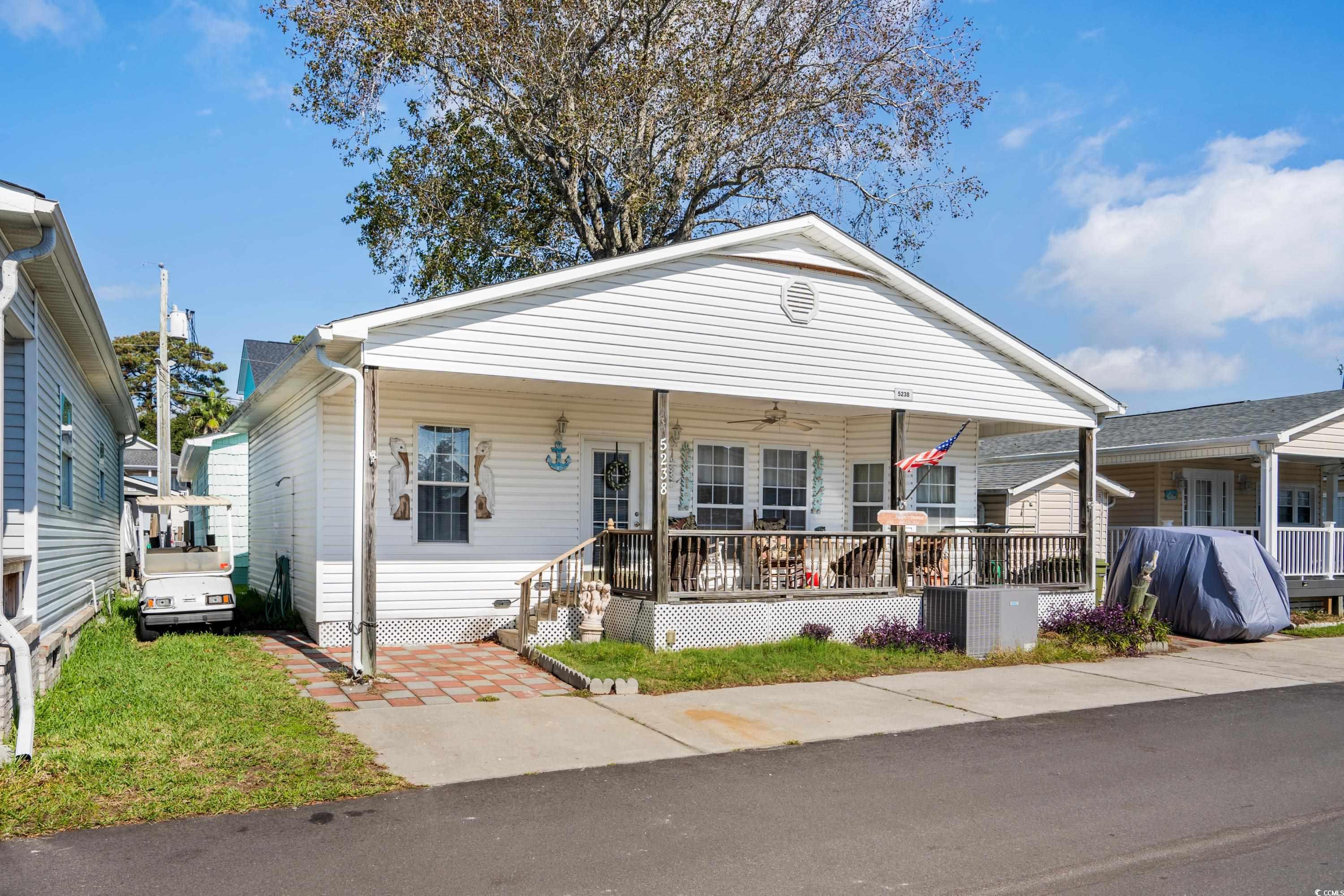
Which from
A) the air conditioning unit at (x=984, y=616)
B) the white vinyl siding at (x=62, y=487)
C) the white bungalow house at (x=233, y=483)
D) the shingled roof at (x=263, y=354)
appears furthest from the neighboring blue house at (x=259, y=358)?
the air conditioning unit at (x=984, y=616)

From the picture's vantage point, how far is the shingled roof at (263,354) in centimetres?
3003

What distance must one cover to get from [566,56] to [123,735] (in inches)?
653

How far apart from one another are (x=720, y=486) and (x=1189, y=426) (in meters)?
12.1

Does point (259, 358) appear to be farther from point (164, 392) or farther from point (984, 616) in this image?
point (984, 616)

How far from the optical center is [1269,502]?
17.6 meters

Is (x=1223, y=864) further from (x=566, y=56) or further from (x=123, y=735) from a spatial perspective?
(x=566, y=56)

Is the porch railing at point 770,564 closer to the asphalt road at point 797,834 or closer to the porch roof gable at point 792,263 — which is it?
the porch roof gable at point 792,263

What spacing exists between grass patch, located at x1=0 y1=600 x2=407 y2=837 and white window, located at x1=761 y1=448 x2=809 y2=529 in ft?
25.3

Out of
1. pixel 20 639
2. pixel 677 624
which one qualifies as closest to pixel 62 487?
pixel 20 639

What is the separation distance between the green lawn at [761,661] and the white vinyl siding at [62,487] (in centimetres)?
504

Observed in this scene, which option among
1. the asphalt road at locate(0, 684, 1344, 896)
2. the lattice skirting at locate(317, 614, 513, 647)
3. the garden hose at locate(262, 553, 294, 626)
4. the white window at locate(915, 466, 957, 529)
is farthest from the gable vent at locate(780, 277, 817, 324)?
the garden hose at locate(262, 553, 294, 626)

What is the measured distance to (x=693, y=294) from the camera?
1180 cm

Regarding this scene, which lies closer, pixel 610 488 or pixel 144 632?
pixel 144 632

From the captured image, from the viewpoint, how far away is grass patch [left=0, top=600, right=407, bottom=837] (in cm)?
563
